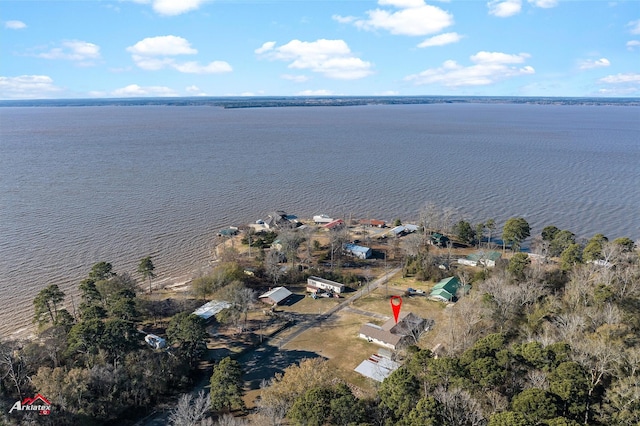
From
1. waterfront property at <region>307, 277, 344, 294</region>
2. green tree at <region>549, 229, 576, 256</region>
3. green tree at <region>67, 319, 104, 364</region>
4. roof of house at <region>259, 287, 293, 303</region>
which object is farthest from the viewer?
green tree at <region>549, 229, 576, 256</region>

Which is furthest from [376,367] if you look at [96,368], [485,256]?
[485,256]

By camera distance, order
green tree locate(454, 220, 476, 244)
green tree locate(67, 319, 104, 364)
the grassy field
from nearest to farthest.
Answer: green tree locate(67, 319, 104, 364), the grassy field, green tree locate(454, 220, 476, 244)

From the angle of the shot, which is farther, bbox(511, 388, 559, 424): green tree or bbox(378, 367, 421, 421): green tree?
bbox(378, 367, 421, 421): green tree

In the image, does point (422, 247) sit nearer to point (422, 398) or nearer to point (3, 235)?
point (422, 398)

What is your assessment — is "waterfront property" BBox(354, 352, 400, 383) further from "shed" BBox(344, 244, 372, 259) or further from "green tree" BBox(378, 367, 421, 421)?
"shed" BBox(344, 244, 372, 259)

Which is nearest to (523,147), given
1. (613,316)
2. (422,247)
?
(422,247)

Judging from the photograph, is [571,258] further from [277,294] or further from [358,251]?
[277,294]

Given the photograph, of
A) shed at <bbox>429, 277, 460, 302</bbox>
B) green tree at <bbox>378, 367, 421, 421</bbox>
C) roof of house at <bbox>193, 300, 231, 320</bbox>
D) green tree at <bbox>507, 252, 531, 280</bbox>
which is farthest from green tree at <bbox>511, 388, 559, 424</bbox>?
roof of house at <bbox>193, 300, 231, 320</bbox>

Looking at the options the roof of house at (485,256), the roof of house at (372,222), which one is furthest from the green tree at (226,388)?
the roof of house at (372,222)

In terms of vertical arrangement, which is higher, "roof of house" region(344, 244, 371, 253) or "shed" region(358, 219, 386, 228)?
"shed" region(358, 219, 386, 228)
